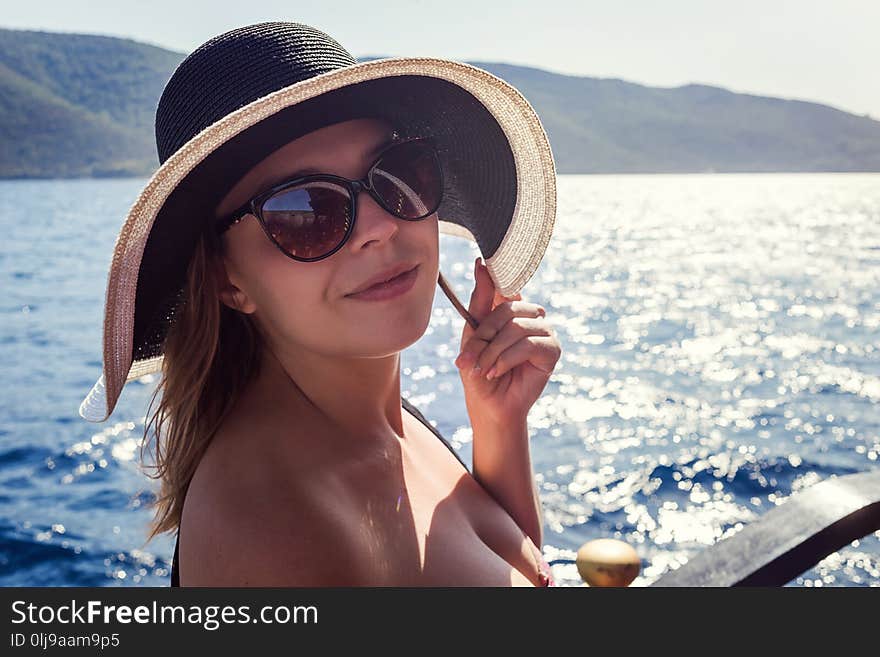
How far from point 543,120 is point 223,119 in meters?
165

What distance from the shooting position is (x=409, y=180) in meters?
1.66

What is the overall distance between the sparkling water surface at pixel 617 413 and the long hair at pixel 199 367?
1.49ft

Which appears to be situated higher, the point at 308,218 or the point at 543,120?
the point at 543,120

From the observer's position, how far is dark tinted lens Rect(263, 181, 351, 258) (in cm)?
151

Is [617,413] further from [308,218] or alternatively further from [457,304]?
[308,218]

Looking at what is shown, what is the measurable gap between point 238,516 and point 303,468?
20 cm

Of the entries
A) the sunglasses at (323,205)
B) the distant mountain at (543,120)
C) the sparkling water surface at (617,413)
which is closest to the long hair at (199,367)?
the sunglasses at (323,205)

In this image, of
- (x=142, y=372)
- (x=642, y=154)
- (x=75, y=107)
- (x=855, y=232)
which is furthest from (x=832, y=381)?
(x=642, y=154)

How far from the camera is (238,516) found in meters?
1.35

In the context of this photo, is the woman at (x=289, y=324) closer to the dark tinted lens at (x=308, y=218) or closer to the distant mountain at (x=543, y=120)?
the dark tinted lens at (x=308, y=218)

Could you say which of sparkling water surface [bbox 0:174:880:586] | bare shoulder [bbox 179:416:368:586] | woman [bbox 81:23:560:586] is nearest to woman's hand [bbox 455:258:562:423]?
woman [bbox 81:23:560:586]

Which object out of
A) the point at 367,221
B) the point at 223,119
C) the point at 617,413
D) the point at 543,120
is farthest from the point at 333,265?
the point at 543,120

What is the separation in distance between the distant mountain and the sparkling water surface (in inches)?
4376
